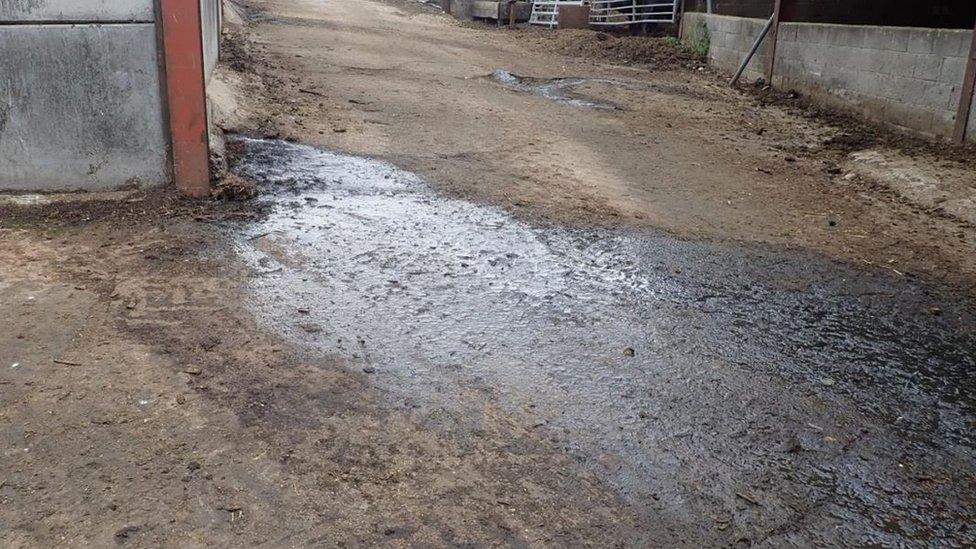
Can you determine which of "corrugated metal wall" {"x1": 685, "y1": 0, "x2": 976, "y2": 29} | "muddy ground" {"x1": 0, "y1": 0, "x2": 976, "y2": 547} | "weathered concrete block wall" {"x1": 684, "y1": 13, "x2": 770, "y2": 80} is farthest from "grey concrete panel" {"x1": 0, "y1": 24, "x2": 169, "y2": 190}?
"weathered concrete block wall" {"x1": 684, "y1": 13, "x2": 770, "y2": 80}

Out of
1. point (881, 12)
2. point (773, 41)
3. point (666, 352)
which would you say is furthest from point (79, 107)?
point (773, 41)

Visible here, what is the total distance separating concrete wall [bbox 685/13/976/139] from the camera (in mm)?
8250

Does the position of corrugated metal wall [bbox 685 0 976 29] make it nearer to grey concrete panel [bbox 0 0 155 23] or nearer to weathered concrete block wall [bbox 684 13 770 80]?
weathered concrete block wall [bbox 684 13 770 80]

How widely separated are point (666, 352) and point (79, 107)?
404 centimetres

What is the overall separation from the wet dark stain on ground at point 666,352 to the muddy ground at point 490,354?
0.02 meters

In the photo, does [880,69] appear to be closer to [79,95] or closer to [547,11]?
[79,95]

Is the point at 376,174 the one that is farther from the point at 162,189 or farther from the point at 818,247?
the point at 818,247

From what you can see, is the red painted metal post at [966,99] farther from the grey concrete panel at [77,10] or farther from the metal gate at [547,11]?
the metal gate at [547,11]

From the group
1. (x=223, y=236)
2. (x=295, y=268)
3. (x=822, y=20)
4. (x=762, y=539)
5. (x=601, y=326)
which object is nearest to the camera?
(x=762, y=539)

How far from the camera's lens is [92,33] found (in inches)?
205

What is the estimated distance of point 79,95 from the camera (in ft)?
17.3

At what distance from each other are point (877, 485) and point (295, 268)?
10.1 ft

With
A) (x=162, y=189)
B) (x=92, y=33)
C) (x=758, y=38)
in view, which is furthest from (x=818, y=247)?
(x=758, y=38)

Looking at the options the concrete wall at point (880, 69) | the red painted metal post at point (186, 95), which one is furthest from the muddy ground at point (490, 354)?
the concrete wall at point (880, 69)
